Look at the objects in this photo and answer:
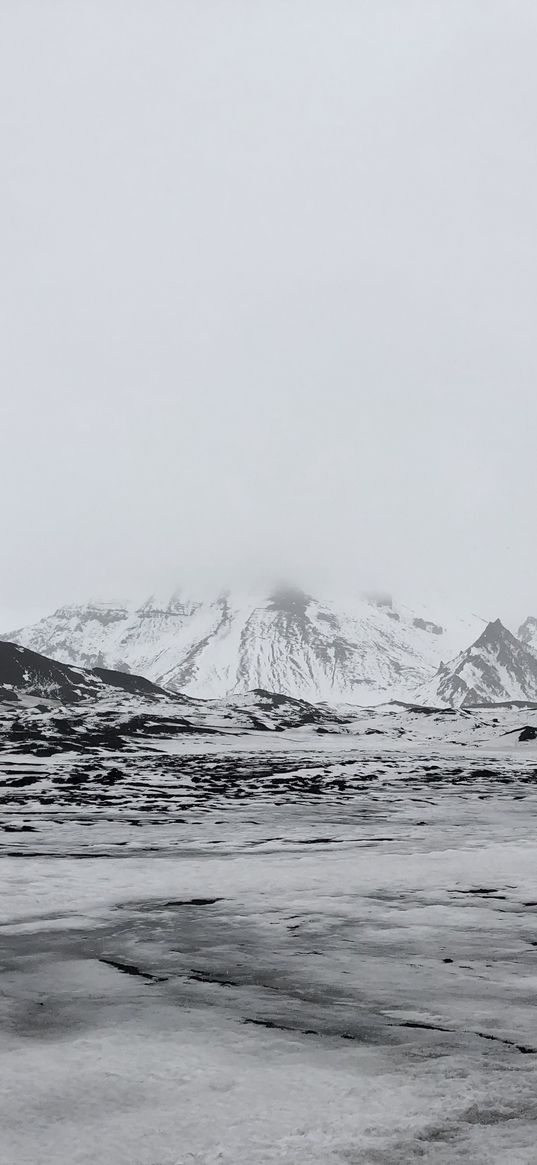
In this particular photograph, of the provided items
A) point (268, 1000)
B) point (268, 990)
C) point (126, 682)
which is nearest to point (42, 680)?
point (126, 682)

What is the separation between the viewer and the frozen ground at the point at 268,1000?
12.4 ft

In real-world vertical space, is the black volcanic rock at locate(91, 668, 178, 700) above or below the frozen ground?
above

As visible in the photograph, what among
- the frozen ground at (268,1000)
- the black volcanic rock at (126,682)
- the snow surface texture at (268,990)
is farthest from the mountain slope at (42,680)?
the frozen ground at (268,1000)

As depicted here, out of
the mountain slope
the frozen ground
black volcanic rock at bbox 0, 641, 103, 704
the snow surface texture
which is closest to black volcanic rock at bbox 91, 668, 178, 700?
the mountain slope

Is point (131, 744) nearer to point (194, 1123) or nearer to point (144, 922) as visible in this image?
point (144, 922)

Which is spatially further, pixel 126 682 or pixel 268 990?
pixel 126 682

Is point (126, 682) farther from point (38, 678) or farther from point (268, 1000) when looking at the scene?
point (268, 1000)

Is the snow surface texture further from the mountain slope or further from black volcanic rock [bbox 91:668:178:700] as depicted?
black volcanic rock [bbox 91:668:178:700]

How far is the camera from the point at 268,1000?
5938 mm

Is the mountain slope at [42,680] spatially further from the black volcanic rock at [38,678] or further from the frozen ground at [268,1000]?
the frozen ground at [268,1000]

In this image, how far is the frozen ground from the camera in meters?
3.77

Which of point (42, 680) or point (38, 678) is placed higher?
point (38, 678)

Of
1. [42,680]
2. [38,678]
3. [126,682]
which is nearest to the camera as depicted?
[42,680]

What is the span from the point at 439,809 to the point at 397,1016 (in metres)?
16.0
